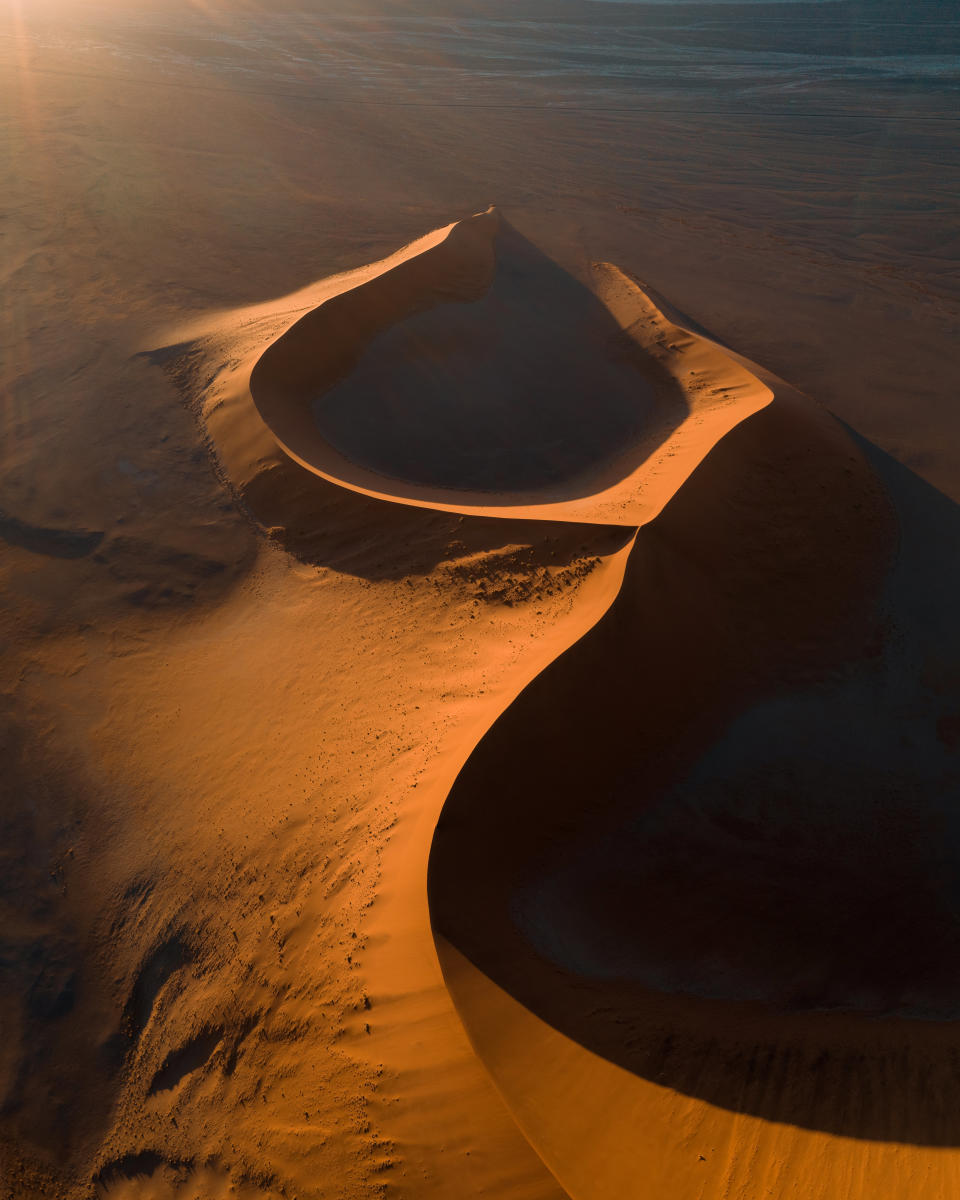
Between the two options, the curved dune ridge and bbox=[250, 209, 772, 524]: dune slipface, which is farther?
bbox=[250, 209, 772, 524]: dune slipface

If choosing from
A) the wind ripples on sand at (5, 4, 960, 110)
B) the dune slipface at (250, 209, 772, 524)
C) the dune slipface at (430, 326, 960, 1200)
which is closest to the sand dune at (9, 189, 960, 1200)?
the dune slipface at (430, 326, 960, 1200)

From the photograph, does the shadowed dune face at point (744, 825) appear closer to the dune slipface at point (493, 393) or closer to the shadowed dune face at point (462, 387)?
Answer: the dune slipface at point (493, 393)

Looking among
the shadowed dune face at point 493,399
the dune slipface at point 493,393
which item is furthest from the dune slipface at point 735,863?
the shadowed dune face at point 493,399

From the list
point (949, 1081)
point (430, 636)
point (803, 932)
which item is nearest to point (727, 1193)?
point (949, 1081)

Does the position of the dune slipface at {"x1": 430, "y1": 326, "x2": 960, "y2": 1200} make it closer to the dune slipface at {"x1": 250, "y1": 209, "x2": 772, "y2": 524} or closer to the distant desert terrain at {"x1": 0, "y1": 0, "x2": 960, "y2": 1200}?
the distant desert terrain at {"x1": 0, "y1": 0, "x2": 960, "y2": 1200}

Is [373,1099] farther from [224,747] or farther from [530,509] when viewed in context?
[530,509]

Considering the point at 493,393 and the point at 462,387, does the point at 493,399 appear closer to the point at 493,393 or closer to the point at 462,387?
the point at 493,393

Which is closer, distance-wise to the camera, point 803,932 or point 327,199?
point 803,932
